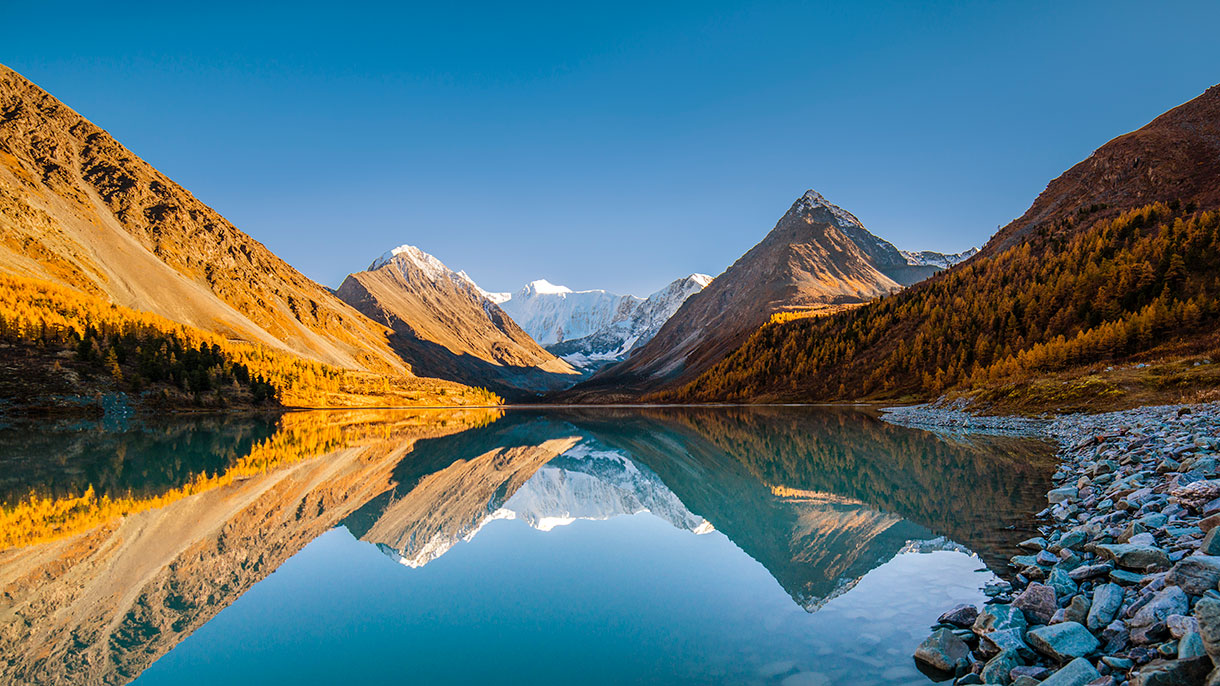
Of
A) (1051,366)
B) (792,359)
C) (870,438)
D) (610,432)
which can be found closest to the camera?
(870,438)

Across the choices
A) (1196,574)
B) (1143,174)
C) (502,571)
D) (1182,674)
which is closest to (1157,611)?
(1196,574)

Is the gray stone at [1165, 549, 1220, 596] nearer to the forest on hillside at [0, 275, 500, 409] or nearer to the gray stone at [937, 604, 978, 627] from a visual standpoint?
the gray stone at [937, 604, 978, 627]

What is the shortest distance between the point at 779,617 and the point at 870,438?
128ft

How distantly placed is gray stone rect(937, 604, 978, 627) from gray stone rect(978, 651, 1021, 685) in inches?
85.2

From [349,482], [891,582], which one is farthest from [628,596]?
[349,482]

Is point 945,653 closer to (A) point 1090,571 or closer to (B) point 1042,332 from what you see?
(A) point 1090,571

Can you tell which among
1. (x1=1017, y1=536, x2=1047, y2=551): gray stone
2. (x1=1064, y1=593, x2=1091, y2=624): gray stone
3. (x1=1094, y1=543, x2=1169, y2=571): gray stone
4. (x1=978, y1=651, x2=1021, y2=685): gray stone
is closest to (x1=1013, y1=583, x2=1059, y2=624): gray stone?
(x1=1064, y1=593, x2=1091, y2=624): gray stone

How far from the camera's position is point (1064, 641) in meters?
6.68

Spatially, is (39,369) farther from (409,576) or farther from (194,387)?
(409,576)

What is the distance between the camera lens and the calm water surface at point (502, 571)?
9609 millimetres

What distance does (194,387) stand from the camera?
98.2 m

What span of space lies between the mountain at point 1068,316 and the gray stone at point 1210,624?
36952mm

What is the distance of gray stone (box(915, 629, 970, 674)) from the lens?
26.1 feet

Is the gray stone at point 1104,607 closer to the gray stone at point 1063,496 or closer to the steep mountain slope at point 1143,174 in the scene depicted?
the gray stone at point 1063,496
